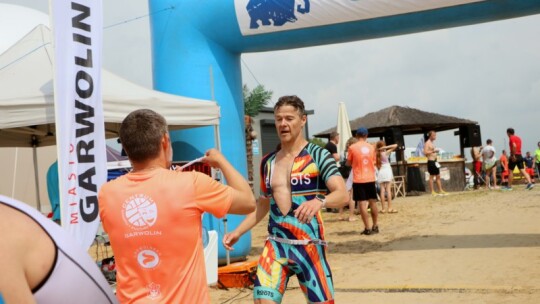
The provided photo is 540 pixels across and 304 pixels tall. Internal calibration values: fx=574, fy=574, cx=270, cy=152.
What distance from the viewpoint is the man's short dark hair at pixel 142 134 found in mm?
2242

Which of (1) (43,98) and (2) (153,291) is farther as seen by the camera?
(1) (43,98)

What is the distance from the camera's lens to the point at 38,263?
1341 mm

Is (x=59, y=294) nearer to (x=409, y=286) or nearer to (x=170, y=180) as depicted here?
(x=170, y=180)

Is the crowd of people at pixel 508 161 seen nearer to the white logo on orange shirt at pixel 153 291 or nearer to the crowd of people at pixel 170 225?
the crowd of people at pixel 170 225

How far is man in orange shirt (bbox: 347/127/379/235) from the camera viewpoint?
9.67 m

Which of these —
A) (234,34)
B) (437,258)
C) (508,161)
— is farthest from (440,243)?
(508,161)

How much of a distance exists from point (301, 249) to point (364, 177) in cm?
645

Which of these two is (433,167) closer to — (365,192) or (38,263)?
(365,192)

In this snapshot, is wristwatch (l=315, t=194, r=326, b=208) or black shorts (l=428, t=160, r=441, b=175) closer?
wristwatch (l=315, t=194, r=326, b=208)

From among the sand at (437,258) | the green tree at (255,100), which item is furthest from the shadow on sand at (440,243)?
the green tree at (255,100)

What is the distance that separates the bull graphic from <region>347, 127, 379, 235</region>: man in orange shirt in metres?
2.87

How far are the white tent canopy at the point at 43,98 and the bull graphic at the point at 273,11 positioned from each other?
4.81ft

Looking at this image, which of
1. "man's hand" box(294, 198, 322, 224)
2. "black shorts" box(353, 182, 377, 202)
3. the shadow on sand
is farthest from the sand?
"man's hand" box(294, 198, 322, 224)

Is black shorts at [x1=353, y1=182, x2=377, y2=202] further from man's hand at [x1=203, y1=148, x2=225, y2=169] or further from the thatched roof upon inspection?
the thatched roof
